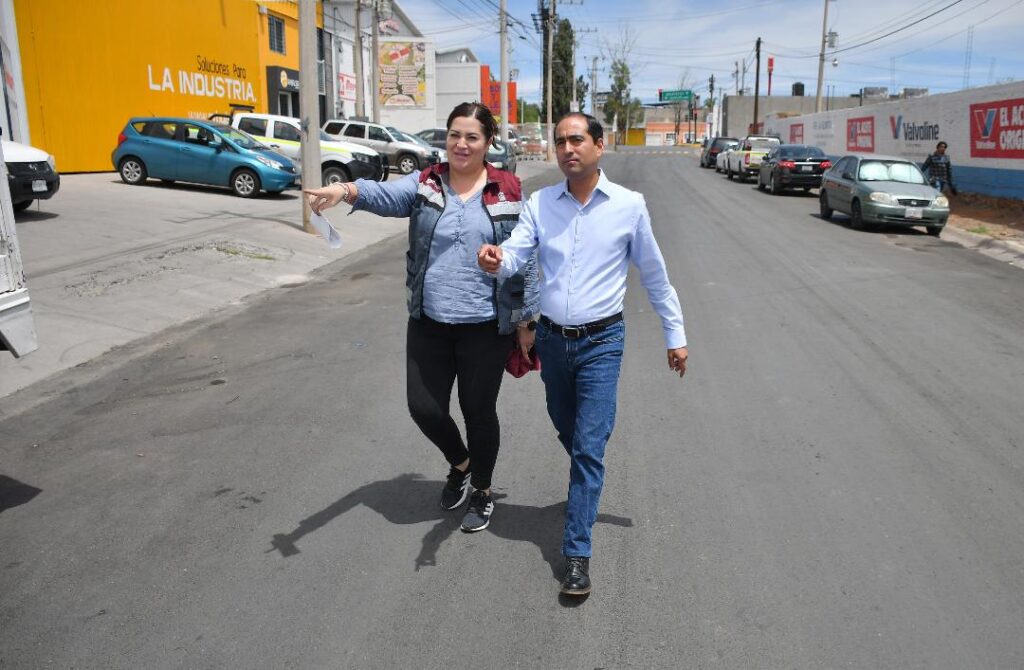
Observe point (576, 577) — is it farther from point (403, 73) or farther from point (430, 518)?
point (403, 73)

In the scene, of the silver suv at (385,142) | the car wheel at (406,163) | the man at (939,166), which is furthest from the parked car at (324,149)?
the man at (939,166)

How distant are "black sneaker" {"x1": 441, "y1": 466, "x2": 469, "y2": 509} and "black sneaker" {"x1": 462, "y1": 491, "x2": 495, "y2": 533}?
12 centimetres

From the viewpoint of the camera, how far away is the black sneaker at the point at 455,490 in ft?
14.4

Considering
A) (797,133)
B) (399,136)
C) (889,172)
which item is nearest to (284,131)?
(399,136)

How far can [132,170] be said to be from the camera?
1955cm

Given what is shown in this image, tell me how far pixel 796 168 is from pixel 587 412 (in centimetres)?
2416

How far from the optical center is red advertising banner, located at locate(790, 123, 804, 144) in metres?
45.8

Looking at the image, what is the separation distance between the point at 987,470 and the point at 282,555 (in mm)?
3801

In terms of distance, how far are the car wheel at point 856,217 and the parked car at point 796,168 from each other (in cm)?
878

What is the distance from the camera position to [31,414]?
597cm

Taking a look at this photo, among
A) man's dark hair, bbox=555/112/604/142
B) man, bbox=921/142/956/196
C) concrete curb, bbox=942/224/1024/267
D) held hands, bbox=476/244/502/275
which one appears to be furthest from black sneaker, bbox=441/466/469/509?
man, bbox=921/142/956/196

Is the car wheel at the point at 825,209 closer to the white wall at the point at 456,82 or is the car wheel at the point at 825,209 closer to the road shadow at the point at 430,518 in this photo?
the road shadow at the point at 430,518

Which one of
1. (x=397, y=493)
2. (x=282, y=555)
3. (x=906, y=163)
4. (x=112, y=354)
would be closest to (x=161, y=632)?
(x=282, y=555)

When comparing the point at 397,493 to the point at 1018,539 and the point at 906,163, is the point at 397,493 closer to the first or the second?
the point at 1018,539
